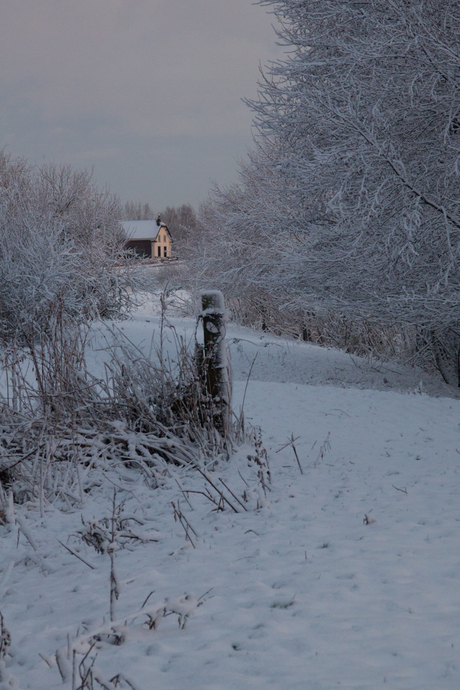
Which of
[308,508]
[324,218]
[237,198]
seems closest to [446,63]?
[324,218]

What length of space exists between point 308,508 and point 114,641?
175 centimetres

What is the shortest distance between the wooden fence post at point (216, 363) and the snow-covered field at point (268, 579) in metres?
0.33

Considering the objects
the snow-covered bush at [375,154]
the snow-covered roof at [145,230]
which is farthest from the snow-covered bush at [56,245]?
the snow-covered roof at [145,230]

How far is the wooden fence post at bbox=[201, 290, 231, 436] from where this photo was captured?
4480mm

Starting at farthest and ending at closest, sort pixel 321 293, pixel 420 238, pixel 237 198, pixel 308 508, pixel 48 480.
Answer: pixel 237 198
pixel 321 293
pixel 420 238
pixel 48 480
pixel 308 508

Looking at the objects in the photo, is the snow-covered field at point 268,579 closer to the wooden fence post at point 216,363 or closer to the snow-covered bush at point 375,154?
the wooden fence post at point 216,363

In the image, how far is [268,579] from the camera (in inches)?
97.4

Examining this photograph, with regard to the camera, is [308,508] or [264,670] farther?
[308,508]

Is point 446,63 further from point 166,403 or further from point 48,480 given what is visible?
point 48,480

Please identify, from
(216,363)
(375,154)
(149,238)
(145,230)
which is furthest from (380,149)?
(145,230)

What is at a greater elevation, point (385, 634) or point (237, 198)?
point (237, 198)

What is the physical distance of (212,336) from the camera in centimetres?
448

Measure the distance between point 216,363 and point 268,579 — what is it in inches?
87.5

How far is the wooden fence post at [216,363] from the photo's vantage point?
4.48 metres
